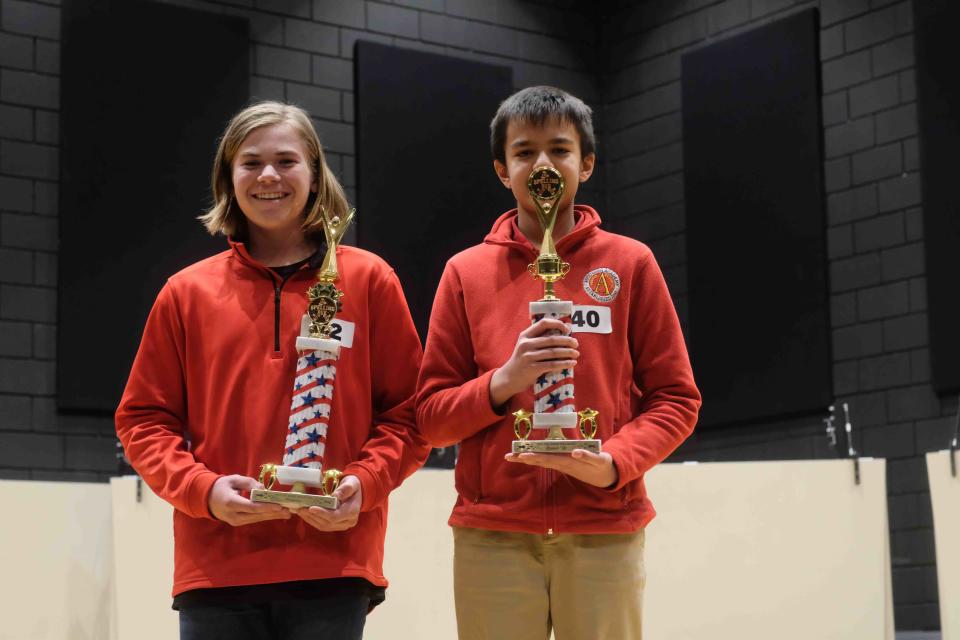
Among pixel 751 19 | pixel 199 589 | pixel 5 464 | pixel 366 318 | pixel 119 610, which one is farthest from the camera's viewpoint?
pixel 751 19

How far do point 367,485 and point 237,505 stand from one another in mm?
226

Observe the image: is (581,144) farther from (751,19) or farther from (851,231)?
(751,19)

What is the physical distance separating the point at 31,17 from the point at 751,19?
3.88 metres

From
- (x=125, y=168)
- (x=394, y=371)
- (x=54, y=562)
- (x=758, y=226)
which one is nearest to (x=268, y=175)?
(x=394, y=371)

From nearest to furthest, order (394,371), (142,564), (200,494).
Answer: (200,494)
(394,371)
(142,564)

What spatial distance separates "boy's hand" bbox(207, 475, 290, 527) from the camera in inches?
79.7

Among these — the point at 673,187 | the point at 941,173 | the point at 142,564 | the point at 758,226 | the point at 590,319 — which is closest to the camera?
the point at 590,319

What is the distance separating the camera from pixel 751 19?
23.7 ft

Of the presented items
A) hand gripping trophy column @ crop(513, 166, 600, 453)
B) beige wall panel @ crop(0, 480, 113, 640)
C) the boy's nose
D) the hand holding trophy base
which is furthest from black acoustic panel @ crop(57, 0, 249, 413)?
hand gripping trophy column @ crop(513, 166, 600, 453)

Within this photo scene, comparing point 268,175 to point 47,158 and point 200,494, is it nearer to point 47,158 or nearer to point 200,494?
point 200,494

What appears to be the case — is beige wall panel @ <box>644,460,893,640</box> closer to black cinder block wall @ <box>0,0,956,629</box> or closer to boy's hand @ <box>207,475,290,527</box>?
boy's hand @ <box>207,475,290,527</box>

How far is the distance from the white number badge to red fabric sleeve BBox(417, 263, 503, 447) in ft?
0.59

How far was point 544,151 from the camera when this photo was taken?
2268 mm

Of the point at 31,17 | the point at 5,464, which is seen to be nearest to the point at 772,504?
the point at 5,464
